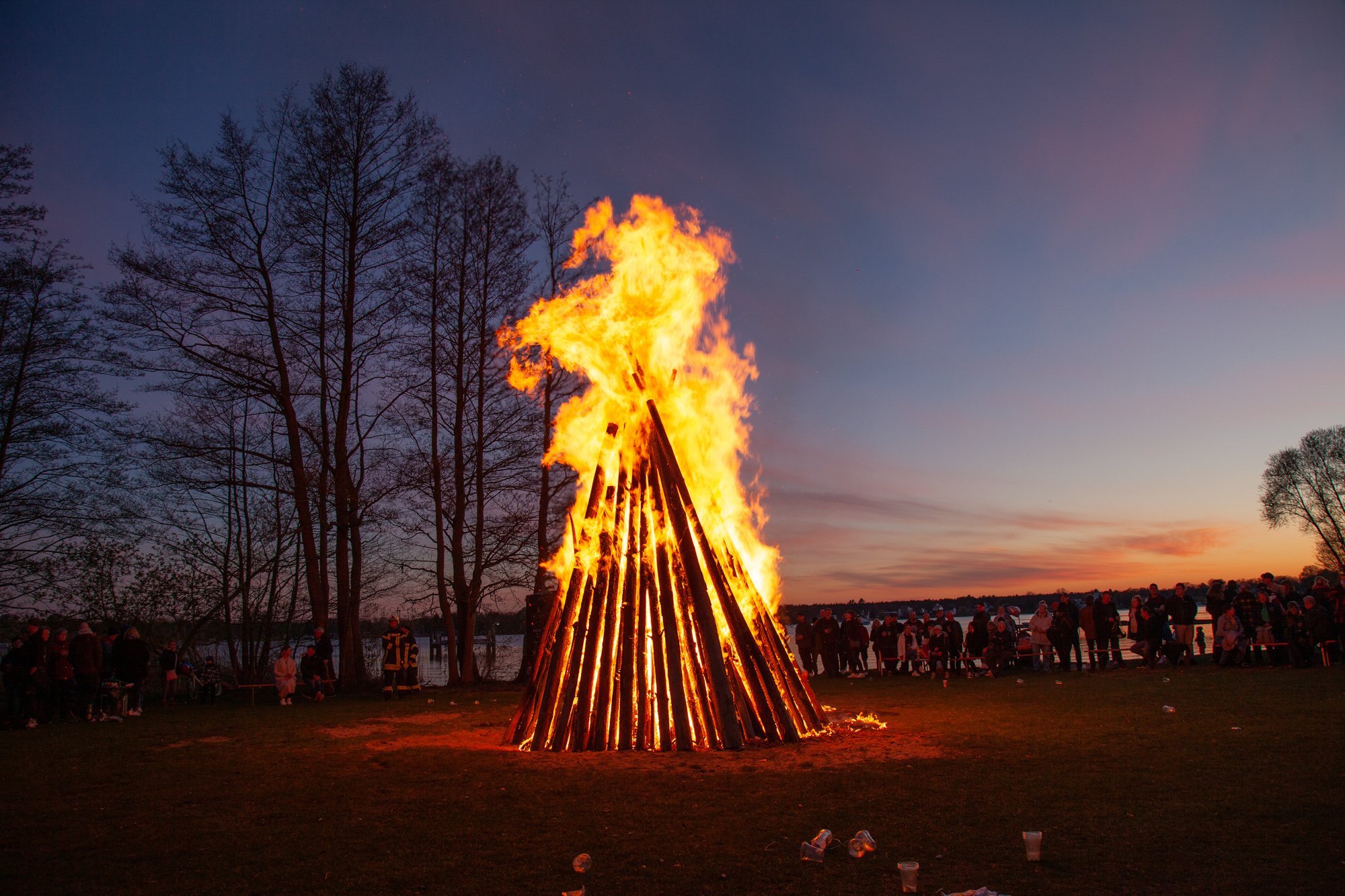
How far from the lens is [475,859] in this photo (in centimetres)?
471

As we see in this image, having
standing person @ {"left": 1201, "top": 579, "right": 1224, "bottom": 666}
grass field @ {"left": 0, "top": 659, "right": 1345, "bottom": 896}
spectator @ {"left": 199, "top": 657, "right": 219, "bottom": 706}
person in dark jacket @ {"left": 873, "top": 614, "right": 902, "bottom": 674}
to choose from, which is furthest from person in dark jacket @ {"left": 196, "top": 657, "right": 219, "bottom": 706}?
standing person @ {"left": 1201, "top": 579, "right": 1224, "bottom": 666}

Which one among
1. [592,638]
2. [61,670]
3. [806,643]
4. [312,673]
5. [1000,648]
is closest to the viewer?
[592,638]

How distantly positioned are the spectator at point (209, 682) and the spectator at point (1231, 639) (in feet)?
66.1

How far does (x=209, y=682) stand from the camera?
54.2 ft

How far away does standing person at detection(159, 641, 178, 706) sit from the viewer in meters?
15.5

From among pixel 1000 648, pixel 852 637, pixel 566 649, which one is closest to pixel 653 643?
pixel 566 649

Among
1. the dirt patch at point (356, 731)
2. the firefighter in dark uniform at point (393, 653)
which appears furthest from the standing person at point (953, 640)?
the dirt patch at point (356, 731)

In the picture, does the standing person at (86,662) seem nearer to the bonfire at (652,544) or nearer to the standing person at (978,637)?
the bonfire at (652,544)

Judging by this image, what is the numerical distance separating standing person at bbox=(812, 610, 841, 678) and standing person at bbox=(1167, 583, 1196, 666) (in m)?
7.13

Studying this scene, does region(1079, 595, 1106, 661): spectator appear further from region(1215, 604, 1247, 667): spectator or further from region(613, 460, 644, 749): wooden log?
region(613, 460, 644, 749): wooden log

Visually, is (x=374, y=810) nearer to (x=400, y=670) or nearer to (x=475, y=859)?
(x=475, y=859)

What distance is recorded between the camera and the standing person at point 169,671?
50.9 feet

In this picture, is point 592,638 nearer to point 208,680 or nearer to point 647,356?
point 647,356

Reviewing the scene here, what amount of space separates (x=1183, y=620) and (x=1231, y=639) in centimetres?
90
